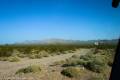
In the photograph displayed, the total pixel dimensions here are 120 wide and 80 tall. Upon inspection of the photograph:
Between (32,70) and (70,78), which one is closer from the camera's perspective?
(70,78)

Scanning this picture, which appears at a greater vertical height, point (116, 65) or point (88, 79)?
point (116, 65)

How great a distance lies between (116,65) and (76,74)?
40.7 ft

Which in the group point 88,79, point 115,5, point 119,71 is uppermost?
point 115,5

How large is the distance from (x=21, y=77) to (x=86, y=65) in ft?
18.6

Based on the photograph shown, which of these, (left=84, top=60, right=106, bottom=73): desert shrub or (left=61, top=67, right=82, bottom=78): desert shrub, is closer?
(left=61, top=67, right=82, bottom=78): desert shrub

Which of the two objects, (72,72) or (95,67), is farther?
(95,67)

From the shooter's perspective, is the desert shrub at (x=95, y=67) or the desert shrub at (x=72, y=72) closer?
the desert shrub at (x=72, y=72)

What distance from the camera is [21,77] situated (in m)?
13.4

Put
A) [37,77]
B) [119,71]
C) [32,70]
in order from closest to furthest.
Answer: [119,71]
[37,77]
[32,70]

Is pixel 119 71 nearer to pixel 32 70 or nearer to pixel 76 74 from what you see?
pixel 76 74

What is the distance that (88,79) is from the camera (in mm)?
13820

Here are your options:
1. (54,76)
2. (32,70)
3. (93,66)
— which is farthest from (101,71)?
(32,70)

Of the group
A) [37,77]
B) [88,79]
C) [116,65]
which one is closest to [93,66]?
[88,79]

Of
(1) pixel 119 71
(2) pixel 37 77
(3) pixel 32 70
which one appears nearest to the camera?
(1) pixel 119 71
